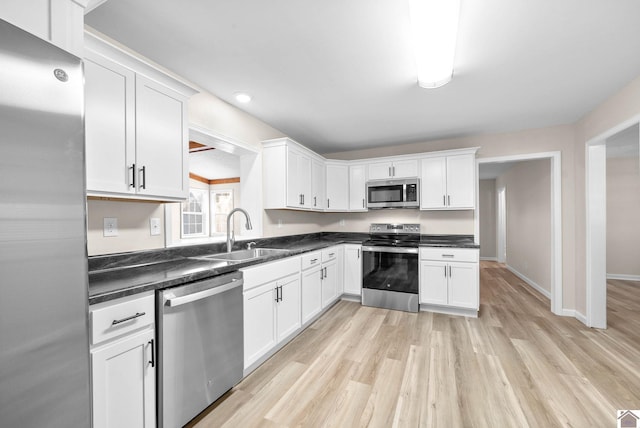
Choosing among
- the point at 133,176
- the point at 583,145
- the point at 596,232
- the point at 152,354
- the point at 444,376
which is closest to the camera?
the point at 152,354

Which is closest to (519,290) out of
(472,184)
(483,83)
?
(472,184)

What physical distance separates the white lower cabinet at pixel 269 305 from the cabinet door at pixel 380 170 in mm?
2041

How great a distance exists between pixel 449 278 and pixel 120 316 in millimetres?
3330

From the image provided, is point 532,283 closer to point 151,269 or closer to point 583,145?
point 583,145

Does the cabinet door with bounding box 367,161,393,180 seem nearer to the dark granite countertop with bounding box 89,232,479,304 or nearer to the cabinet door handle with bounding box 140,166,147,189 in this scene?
the dark granite countertop with bounding box 89,232,479,304

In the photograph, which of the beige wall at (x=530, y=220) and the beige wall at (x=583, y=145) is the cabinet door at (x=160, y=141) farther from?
the beige wall at (x=530, y=220)

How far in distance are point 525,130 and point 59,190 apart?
465 centimetres

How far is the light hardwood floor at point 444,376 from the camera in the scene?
1671 millimetres

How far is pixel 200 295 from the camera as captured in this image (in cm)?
157

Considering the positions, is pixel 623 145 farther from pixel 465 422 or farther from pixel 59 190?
pixel 59 190

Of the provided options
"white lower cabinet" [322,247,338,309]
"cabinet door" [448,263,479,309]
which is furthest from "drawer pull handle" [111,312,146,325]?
"cabinet door" [448,263,479,309]

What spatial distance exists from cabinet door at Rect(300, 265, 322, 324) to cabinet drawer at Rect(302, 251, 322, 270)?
0.06 meters

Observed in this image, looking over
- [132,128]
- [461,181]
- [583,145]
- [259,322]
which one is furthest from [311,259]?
[583,145]

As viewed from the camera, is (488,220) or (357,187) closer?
(357,187)
